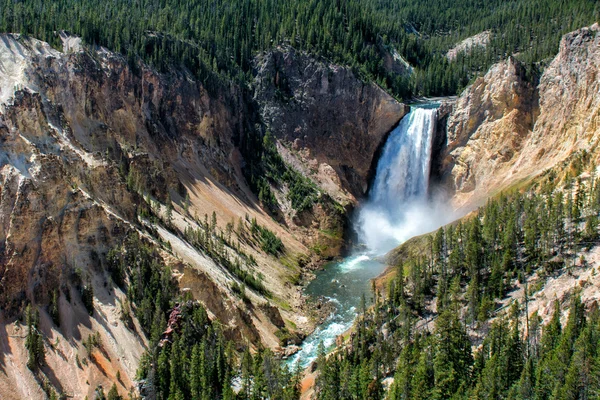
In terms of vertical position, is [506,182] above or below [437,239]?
above

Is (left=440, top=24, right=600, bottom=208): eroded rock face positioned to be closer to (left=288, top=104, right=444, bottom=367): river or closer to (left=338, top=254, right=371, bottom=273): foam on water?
(left=288, top=104, right=444, bottom=367): river

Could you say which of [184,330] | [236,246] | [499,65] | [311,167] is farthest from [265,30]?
[184,330]

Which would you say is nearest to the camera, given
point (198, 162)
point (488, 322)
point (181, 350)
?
point (488, 322)

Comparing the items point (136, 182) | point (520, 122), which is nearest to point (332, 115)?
point (520, 122)

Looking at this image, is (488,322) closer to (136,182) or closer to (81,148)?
(136,182)

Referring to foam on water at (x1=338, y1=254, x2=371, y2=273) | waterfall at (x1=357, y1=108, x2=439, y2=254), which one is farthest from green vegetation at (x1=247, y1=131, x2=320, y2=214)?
foam on water at (x1=338, y1=254, x2=371, y2=273)

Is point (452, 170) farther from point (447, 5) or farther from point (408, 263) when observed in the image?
point (447, 5)

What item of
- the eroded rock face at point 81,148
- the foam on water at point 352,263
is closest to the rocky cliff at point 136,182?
the eroded rock face at point 81,148
